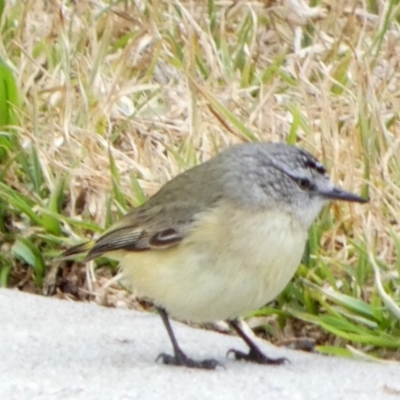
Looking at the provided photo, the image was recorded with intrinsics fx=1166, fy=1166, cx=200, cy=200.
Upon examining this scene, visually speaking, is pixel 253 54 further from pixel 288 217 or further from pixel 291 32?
pixel 288 217

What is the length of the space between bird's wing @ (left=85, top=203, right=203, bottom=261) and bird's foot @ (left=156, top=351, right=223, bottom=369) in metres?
0.48

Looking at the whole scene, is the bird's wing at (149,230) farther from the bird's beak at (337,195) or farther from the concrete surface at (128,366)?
the bird's beak at (337,195)

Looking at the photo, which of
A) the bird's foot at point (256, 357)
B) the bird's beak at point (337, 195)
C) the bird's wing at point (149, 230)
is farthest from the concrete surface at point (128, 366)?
the bird's beak at point (337, 195)

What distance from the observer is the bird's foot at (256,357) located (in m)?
5.06

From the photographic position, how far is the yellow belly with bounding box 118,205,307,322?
15.7 feet

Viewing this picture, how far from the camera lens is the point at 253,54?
26.0ft

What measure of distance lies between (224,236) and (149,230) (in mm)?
509

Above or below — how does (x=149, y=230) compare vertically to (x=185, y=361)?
above

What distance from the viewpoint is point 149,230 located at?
17.3ft

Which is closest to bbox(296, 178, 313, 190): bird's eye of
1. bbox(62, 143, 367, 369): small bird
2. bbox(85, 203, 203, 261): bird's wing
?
bbox(62, 143, 367, 369): small bird

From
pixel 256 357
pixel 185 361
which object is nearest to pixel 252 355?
pixel 256 357

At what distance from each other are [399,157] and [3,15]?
315 centimetres

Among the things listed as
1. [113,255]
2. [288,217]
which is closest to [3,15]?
[113,255]

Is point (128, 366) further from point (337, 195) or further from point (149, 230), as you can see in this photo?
point (337, 195)
